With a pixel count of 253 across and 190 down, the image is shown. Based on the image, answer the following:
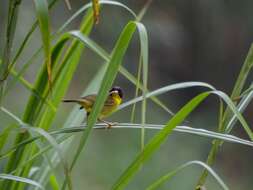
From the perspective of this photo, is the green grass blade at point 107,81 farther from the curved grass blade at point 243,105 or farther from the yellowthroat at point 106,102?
the yellowthroat at point 106,102

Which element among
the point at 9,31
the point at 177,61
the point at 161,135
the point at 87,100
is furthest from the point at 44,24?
the point at 177,61

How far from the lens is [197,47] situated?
27.2 feet

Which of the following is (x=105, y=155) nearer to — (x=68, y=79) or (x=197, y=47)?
(x=197, y=47)

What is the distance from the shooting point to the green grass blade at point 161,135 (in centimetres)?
110

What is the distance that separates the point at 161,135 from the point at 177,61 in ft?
24.1

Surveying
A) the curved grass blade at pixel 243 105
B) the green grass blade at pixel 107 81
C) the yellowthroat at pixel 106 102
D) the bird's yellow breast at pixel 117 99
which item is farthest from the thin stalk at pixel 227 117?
the bird's yellow breast at pixel 117 99

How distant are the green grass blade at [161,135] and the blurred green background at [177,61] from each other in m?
4.88

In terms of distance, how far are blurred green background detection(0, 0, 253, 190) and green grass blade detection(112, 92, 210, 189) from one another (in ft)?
16.0

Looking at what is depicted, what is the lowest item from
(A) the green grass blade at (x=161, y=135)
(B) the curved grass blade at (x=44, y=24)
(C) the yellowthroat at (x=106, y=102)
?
(A) the green grass blade at (x=161, y=135)

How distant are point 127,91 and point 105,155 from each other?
68.8 inches

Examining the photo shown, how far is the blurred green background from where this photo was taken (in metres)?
6.42

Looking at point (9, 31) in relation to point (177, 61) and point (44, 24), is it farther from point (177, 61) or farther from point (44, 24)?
point (177, 61)

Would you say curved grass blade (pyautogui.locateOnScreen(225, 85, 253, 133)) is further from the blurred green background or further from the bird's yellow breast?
the blurred green background

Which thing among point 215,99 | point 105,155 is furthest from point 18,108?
point 215,99
